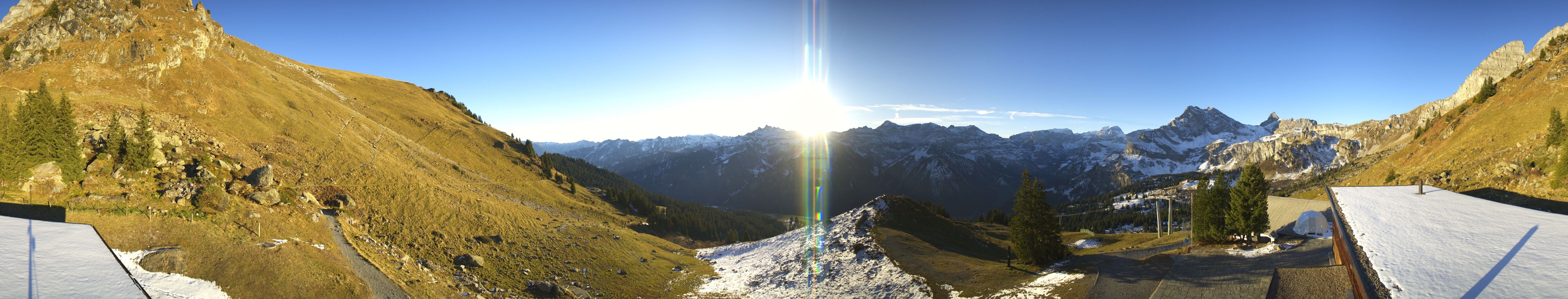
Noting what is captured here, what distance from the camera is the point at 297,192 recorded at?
35812mm

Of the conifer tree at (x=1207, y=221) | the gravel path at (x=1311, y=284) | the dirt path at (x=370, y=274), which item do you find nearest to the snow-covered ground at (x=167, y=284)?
the dirt path at (x=370, y=274)

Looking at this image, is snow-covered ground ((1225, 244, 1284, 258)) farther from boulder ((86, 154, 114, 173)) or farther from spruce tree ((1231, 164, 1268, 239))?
boulder ((86, 154, 114, 173))

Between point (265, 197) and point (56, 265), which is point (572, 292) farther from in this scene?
point (56, 265)

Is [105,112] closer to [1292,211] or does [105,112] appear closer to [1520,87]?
[1292,211]

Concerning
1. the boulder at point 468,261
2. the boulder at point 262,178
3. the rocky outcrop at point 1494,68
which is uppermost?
the rocky outcrop at point 1494,68

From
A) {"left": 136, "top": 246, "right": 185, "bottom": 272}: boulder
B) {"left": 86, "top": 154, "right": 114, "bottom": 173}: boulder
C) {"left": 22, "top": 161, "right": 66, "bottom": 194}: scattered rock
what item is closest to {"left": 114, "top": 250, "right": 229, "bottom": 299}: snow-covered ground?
{"left": 136, "top": 246, "right": 185, "bottom": 272}: boulder

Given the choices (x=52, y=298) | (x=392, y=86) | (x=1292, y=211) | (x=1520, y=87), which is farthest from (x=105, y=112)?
(x=1520, y=87)

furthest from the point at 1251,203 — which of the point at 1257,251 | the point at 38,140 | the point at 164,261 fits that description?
the point at 38,140

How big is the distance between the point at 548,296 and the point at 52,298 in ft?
70.0

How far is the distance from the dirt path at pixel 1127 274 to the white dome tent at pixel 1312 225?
13477mm

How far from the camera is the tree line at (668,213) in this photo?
95.1 metres

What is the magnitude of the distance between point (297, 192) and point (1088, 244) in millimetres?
73823

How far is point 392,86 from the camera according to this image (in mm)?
107312

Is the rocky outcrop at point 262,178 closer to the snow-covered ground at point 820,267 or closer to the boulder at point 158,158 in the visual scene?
the boulder at point 158,158
